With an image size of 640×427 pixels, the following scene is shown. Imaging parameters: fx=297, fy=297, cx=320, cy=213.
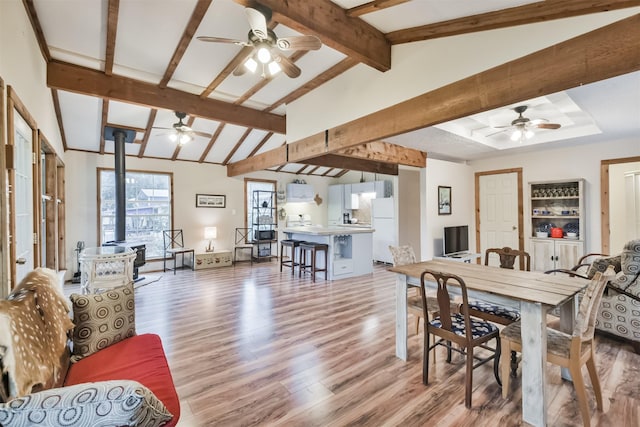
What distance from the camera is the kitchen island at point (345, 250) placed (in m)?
5.95

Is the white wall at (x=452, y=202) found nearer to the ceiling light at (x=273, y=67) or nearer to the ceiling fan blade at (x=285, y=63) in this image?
the ceiling fan blade at (x=285, y=63)

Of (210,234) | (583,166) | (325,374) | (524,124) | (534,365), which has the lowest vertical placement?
(325,374)

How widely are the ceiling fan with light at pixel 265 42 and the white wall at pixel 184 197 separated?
5.50m

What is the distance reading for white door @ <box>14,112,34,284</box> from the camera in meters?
2.35

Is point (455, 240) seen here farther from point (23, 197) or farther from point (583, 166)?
point (23, 197)

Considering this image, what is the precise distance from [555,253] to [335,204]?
611 cm

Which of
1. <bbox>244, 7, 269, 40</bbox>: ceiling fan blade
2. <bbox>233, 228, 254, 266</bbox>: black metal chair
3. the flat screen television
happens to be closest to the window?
<bbox>233, 228, 254, 266</bbox>: black metal chair

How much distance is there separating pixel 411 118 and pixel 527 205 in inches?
167

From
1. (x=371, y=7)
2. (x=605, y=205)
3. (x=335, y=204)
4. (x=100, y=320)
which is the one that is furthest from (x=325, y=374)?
(x=335, y=204)

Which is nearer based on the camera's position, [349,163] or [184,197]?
[349,163]

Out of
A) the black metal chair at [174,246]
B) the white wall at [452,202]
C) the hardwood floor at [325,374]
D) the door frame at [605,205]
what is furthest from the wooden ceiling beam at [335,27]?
the black metal chair at [174,246]

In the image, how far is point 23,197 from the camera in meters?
2.57

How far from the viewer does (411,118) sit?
304 cm

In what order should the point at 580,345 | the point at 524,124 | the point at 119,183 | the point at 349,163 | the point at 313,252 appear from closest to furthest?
the point at 580,345
the point at 524,124
the point at 119,183
the point at 313,252
the point at 349,163
